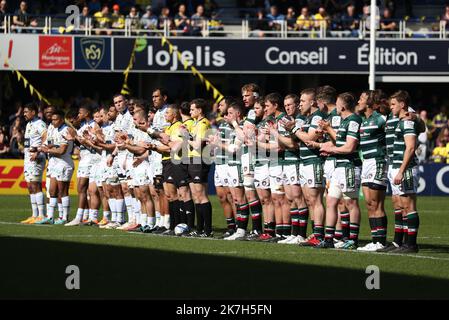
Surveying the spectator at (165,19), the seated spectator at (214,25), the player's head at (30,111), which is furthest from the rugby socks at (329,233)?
the seated spectator at (214,25)

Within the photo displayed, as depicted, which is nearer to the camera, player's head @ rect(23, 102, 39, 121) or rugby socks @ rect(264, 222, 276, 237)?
rugby socks @ rect(264, 222, 276, 237)

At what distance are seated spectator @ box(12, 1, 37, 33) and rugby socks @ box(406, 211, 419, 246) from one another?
21313mm

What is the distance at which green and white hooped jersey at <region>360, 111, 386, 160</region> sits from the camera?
601 inches

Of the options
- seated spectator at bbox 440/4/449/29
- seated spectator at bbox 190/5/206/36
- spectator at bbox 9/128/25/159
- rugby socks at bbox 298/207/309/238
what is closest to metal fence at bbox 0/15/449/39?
seated spectator at bbox 190/5/206/36

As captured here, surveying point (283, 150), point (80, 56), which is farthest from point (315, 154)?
point (80, 56)

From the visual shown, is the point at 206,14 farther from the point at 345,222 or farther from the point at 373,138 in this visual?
the point at 373,138

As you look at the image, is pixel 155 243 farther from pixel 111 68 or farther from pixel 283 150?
pixel 111 68

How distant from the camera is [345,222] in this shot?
16.4 metres

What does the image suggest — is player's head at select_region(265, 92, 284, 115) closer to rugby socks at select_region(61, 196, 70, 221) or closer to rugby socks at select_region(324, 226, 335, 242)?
rugby socks at select_region(324, 226, 335, 242)

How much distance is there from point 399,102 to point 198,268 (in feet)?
12.8

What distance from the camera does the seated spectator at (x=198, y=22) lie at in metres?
35.6

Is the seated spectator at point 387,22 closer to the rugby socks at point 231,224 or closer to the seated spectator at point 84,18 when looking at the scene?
the seated spectator at point 84,18

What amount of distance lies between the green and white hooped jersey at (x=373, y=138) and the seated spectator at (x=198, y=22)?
2074 centimetres

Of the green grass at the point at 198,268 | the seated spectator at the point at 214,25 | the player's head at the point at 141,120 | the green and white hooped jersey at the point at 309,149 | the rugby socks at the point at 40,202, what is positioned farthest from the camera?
the seated spectator at the point at 214,25
